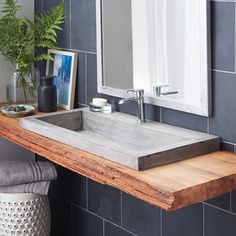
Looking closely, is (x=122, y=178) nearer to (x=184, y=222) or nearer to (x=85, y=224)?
(x=184, y=222)

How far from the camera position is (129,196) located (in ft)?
9.09

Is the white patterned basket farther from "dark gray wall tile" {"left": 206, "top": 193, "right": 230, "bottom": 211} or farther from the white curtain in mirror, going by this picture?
"dark gray wall tile" {"left": 206, "top": 193, "right": 230, "bottom": 211}

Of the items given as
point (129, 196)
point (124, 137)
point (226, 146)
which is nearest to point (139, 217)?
point (129, 196)

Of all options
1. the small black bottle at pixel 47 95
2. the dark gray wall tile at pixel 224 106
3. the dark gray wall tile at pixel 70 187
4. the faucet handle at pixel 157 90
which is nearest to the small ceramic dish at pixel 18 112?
the small black bottle at pixel 47 95

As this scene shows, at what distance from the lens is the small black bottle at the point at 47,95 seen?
2.86m

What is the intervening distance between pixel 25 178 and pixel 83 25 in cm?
74

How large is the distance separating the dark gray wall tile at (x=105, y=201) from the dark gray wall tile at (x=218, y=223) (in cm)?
57

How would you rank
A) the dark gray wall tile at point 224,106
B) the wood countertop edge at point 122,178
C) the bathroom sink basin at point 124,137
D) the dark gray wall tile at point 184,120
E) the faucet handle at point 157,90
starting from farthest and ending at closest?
1. the faucet handle at point 157,90
2. the dark gray wall tile at point 184,120
3. the dark gray wall tile at point 224,106
4. the bathroom sink basin at point 124,137
5. the wood countertop edge at point 122,178

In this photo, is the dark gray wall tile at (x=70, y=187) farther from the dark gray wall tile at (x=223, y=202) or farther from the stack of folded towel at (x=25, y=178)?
the dark gray wall tile at (x=223, y=202)

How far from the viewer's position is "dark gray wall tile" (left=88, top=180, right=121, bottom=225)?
9.41 feet

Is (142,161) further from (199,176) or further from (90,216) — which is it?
(90,216)

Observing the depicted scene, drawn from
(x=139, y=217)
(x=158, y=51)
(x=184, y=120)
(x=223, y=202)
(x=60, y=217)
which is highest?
(x=158, y=51)

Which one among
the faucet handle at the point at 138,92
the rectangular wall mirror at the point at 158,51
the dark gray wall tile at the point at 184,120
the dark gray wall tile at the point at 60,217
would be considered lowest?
the dark gray wall tile at the point at 60,217

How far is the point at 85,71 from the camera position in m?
2.92
